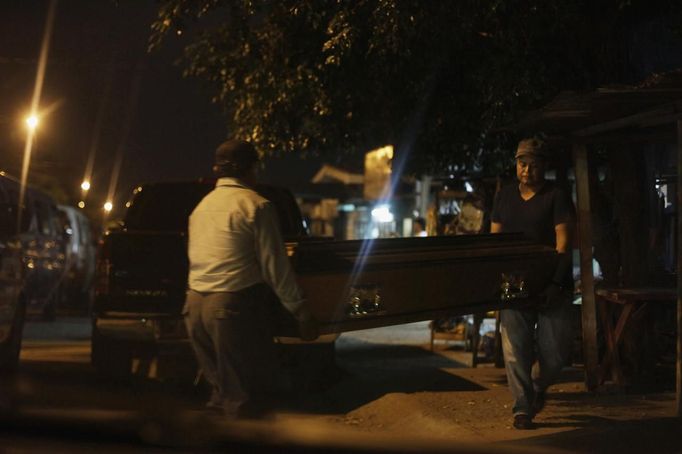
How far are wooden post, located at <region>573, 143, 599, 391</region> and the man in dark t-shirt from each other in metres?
1.42

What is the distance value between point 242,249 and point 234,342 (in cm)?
50

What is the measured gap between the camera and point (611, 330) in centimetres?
899

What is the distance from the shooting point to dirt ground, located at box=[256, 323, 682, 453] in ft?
21.2

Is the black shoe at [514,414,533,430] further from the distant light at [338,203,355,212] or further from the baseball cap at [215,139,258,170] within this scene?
the distant light at [338,203,355,212]

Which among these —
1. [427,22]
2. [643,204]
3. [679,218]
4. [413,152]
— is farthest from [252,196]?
[413,152]

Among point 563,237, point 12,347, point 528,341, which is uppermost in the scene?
point 563,237

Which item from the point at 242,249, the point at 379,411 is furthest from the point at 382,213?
the point at 242,249

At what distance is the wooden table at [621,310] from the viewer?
8.38m

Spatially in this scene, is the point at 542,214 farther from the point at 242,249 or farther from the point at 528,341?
the point at 242,249

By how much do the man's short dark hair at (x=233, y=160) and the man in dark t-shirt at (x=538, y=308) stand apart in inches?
93.3

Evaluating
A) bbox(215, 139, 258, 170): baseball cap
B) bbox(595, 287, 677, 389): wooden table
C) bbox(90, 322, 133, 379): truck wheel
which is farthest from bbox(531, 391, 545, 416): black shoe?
bbox(90, 322, 133, 379): truck wheel

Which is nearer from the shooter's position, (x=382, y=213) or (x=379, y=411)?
(x=379, y=411)

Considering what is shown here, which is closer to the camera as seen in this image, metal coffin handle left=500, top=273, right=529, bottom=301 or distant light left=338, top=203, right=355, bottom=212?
metal coffin handle left=500, top=273, right=529, bottom=301

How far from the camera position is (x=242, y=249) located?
5488 mm
